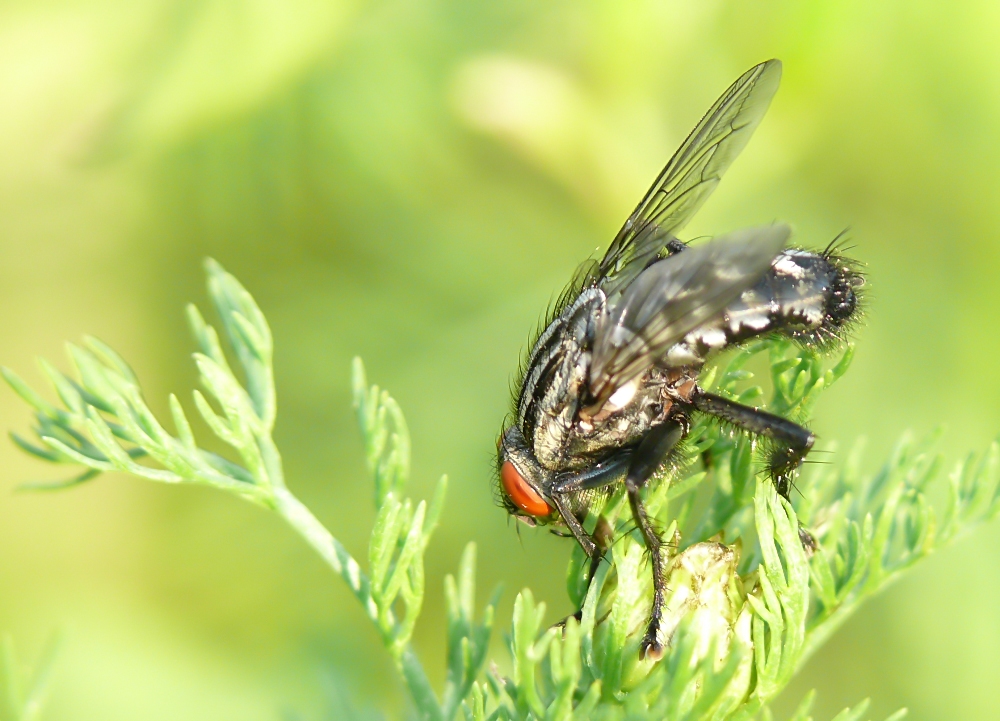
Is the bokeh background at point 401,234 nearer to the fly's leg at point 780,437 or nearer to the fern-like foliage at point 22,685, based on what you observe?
the fly's leg at point 780,437

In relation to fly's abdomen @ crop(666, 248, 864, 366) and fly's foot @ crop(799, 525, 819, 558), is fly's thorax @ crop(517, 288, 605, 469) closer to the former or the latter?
fly's abdomen @ crop(666, 248, 864, 366)

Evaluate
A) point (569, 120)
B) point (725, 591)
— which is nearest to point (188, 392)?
point (569, 120)

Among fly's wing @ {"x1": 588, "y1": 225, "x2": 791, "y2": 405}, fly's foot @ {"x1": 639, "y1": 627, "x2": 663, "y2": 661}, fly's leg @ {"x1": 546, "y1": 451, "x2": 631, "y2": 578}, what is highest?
fly's wing @ {"x1": 588, "y1": 225, "x2": 791, "y2": 405}

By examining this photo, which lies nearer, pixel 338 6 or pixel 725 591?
pixel 725 591

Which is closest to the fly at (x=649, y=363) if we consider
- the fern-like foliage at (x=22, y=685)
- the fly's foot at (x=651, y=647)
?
the fly's foot at (x=651, y=647)

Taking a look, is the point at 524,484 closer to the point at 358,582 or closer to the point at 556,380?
the point at 556,380

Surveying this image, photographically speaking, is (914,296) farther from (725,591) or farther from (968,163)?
(725,591)

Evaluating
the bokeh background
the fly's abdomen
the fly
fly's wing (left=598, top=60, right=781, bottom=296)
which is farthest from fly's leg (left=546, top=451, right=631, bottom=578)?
the bokeh background
